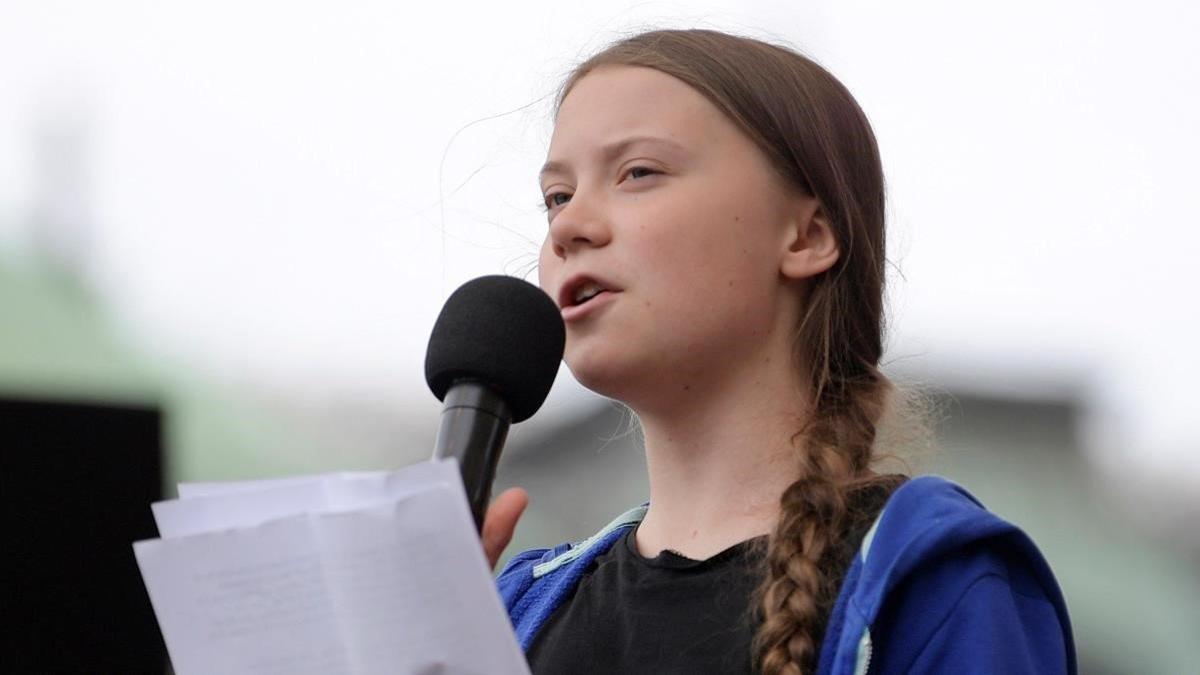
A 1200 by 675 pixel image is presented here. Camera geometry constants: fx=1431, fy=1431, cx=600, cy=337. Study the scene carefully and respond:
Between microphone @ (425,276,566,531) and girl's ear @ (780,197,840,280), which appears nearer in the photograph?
microphone @ (425,276,566,531)

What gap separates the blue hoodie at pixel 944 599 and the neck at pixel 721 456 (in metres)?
0.17

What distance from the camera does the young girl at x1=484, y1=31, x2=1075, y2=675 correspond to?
1037mm

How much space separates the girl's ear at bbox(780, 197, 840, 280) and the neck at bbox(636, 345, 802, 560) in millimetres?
86

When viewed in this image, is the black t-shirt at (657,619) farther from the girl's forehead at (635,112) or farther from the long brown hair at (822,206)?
the girl's forehead at (635,112)

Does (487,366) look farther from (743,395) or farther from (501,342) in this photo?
(743,395)

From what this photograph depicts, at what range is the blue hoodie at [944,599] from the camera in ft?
3.29

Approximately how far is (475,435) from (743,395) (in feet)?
1.30

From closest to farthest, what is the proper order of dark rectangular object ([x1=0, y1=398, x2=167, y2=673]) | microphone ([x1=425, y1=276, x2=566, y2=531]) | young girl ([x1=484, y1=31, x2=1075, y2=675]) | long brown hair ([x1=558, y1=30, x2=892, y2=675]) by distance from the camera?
microphone ([x1=425, y1=276, x2=566, y2=531]) < young girl ([x1=484, y1=31, x2=1075, y2=675]) < long brown hair ([x1=558, y1=30, x2=892, y2=675]) < dark rectangular object ([x1=0, y1=398, x2=167, y2=673])

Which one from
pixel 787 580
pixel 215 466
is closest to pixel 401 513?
pixel 787 580

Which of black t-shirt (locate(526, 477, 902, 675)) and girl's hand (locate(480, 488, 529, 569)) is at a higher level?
girl's hand (locate(480, 488, 529, 569))

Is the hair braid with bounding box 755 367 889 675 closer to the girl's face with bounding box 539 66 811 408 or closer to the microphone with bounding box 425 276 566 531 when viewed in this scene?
the girl's face with bounding box 539 66 811 408

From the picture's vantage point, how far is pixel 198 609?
891 mm

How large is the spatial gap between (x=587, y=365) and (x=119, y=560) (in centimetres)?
66

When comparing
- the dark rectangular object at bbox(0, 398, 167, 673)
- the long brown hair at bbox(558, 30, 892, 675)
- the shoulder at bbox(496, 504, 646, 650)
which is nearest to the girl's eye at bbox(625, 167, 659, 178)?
the long brown hair at bbox(558, 30, 892, 675)
